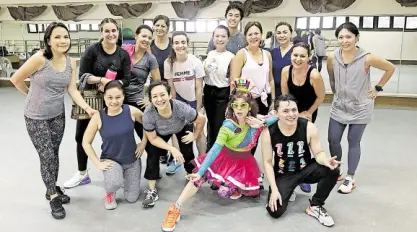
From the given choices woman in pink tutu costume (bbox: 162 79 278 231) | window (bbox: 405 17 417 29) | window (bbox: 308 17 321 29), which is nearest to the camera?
woman in pink tutu costume (bbox: 162 79 278 231)

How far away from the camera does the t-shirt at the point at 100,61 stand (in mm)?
2930

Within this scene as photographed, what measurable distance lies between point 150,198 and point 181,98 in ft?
3.07

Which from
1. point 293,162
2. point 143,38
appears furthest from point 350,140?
point 143,38

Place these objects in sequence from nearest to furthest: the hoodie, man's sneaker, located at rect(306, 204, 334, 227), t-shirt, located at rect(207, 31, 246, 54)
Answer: man's sneaker, located at rect(306, 204, 334, 227), t-shirt, located at rect(207, 31, 246, 54), the hoodie

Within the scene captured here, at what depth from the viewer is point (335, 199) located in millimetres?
2994

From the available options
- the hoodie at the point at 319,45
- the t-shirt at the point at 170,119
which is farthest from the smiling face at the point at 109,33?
the hoodie at the point at 319,45

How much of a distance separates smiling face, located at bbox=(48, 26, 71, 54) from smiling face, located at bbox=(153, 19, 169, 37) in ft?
3.18

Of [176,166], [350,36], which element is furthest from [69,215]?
[350,36]

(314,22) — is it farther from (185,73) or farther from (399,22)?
(185,73)

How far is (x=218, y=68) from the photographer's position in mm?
3232

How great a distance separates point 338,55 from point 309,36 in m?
4.31

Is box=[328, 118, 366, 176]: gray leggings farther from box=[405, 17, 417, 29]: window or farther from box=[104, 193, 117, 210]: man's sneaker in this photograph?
box=[405, 17, 417, 29]: window

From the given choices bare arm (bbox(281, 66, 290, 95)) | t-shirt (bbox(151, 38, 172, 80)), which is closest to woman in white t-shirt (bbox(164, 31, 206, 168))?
t-shirt (bbox(151, 38, 172, 80))

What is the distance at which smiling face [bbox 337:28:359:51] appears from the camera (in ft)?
9.55
